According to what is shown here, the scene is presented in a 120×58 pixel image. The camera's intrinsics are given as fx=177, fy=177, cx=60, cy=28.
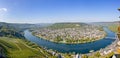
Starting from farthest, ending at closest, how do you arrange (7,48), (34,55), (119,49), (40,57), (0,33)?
(0,33) → (7,48) → (34,55) → (40,57) → (119,49)

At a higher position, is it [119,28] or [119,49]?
[119,28]

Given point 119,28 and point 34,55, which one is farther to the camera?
point 34,55

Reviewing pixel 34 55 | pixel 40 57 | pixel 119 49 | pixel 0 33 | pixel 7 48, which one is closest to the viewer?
pixel 119 49

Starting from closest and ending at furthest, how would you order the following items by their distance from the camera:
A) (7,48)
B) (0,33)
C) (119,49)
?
(119,49) < (7,48) < (0,33)

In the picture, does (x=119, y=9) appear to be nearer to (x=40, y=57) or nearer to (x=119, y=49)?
(x=119, y=49)

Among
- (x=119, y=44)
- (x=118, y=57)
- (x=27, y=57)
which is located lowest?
(x=27, y=57)

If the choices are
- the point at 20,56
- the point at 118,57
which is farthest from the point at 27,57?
the point at 118,57

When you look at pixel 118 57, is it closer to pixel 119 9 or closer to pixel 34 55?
pixel 119 9

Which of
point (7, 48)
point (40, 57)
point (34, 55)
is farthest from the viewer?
point (7, 48)

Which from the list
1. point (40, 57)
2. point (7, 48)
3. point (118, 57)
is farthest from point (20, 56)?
point (118, 57)
